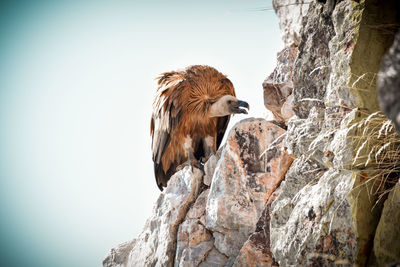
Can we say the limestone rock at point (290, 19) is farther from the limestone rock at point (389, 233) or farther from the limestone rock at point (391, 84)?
the limestone rock at point (391, 84)

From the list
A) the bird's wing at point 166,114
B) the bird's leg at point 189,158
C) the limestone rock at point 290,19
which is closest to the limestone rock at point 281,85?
the limestone rock at point 290,19

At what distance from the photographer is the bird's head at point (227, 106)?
4.16 m

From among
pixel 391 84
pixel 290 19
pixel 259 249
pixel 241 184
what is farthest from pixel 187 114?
pixel 391 84

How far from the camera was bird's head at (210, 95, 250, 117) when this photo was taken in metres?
4.16

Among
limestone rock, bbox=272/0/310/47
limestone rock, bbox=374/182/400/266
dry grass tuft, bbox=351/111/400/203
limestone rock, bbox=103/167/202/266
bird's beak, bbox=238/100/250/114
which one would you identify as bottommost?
limestone rock, bbox=103/167/202/266

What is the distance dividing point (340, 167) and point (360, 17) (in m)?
0.86

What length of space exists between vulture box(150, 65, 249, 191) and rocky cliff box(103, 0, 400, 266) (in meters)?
1.04

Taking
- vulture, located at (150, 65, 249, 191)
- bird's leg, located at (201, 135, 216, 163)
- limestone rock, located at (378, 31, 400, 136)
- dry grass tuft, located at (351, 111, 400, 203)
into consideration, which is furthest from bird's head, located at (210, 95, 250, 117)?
limestone rock, located at (378, 31, 400, 136)

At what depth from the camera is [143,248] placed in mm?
3783

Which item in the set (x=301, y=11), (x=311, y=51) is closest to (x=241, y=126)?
(x=311, y=51)

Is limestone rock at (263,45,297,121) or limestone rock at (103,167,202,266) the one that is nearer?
limestone rock at (263,45,297,121)

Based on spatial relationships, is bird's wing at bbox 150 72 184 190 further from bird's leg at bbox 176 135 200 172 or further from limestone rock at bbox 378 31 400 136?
limestone rock at bbox 378 31 400 136

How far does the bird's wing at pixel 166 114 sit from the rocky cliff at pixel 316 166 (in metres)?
1.05

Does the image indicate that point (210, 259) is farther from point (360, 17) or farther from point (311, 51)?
point (360, 17)
